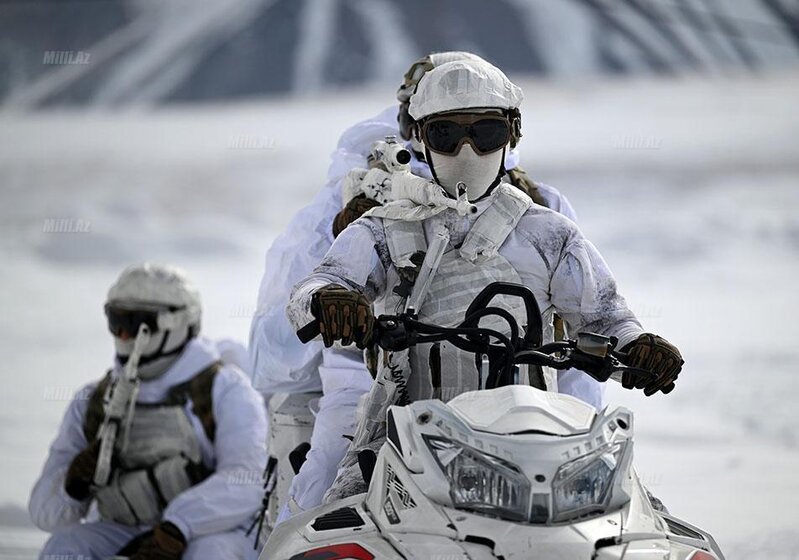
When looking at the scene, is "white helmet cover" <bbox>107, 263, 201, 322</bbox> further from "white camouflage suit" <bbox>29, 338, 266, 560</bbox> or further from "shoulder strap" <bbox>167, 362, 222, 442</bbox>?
"shoulder strap" <bbox>167, 362, 222, 442</bbox>

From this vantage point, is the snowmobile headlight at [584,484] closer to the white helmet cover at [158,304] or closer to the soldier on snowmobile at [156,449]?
the soldier on snowmobile at [156,449]

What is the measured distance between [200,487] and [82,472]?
472mm

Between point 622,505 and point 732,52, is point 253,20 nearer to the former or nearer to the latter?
point 732,52

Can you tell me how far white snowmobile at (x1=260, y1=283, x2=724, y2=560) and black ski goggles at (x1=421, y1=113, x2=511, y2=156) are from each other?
2.29 feet

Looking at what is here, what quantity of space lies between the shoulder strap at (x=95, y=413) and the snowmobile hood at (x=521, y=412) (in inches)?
136

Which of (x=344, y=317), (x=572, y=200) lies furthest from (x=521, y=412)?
(x=572, y=200)

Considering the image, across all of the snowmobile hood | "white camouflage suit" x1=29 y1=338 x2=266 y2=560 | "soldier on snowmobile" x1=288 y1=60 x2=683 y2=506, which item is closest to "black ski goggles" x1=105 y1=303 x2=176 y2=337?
"white camouflage suit" x1=29 y1=338 x2=266 y2=560

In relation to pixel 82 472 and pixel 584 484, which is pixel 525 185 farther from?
pixel 82 472

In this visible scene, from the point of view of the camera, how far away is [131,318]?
5883 millimetres

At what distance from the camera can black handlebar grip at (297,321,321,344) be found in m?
2.89

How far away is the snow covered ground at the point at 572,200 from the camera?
8.67 metres

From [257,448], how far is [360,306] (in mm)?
2922

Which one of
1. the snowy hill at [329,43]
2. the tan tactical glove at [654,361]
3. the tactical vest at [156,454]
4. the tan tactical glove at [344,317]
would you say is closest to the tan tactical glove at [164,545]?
the tactical vest at [156,454]

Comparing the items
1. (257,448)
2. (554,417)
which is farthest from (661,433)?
(554,417)
